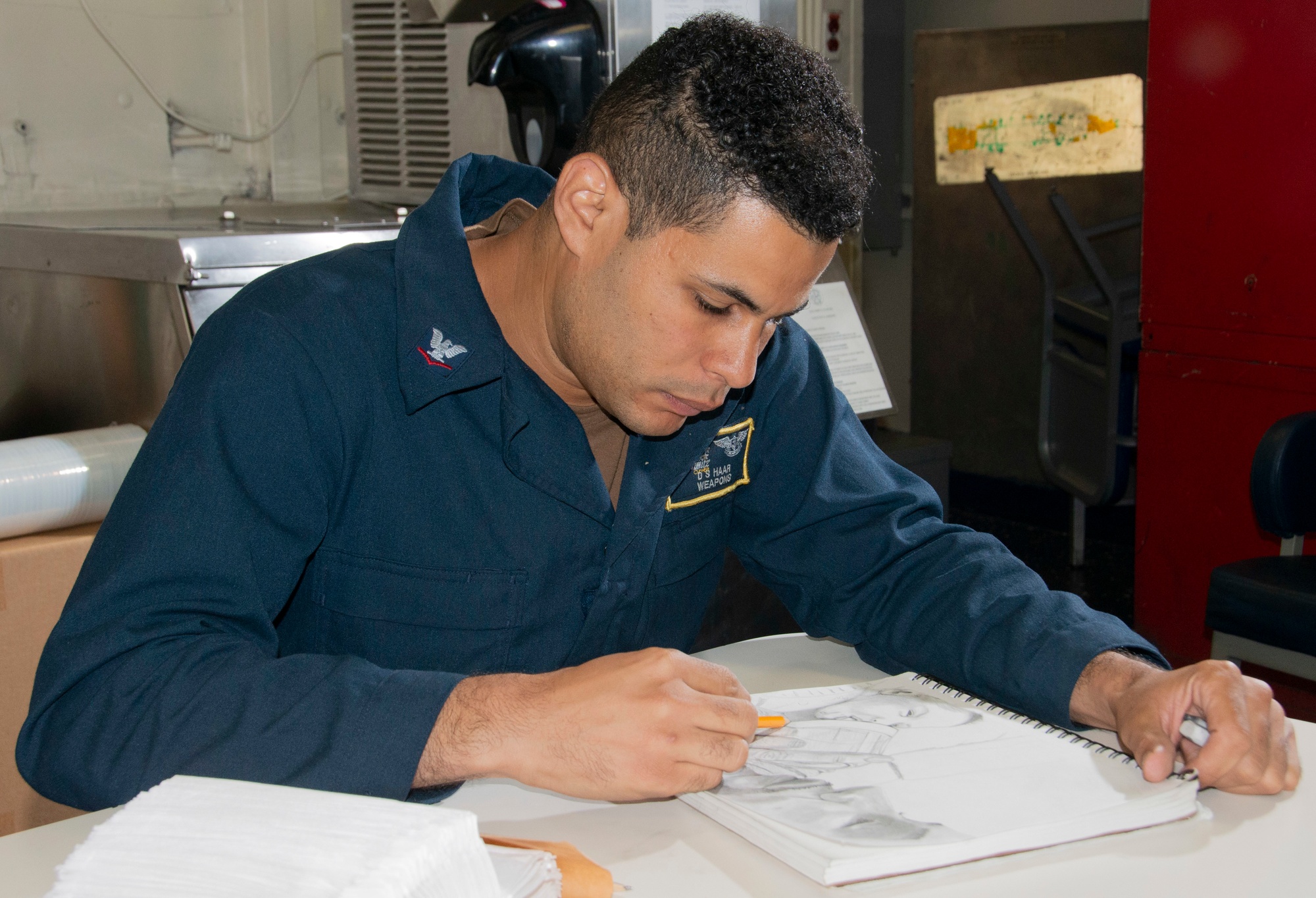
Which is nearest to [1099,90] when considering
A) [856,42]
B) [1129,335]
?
[1129,335]

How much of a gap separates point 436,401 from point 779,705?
40cm

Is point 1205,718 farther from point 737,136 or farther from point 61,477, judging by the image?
point 61,477

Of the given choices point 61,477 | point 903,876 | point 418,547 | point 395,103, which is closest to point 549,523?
point 418,547

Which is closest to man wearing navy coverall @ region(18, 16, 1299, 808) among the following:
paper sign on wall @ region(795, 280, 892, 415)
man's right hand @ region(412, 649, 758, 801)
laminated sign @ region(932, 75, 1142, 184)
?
man's right hand @ region(412, 649, 758, 801)

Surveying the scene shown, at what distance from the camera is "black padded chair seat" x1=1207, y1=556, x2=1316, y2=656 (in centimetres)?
200

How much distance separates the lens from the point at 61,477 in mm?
1646

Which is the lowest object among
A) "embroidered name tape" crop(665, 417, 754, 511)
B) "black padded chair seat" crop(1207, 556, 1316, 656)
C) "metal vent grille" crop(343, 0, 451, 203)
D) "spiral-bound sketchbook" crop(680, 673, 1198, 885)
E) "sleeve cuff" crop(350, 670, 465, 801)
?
"black padded chair seat" crop(1207, 556, 1316, 656)

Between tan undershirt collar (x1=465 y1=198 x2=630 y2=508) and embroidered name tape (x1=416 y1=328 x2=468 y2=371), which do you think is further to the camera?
tan undershirt collar (x1=465 y1=198 x2=630 y2=508)

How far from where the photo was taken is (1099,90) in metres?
3.81

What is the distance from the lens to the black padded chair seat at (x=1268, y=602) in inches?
78.7

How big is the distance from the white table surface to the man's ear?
0.46 metres

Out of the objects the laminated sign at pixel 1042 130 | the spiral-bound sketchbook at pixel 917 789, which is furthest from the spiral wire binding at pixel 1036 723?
the laminated sign at pixel 1042 130

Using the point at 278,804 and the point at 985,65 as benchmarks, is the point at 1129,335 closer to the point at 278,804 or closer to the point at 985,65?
the point at 985,65

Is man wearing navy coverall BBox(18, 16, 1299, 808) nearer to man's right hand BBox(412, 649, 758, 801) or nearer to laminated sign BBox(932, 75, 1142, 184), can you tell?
man's right hand BBox(412, 649, 758, 801)
